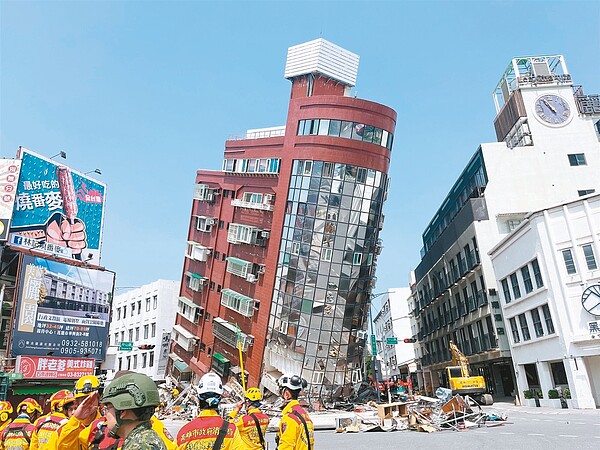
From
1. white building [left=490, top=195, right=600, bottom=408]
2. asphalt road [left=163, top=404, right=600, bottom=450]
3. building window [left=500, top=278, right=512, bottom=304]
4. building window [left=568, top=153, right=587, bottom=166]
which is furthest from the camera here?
building window [left=568, top=153, right=587, bottom=166]

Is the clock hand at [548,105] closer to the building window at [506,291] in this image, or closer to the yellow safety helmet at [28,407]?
the building window at [506,291]

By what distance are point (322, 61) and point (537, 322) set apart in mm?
27819

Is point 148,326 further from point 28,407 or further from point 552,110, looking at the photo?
point 28,407

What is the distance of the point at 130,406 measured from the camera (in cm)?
340

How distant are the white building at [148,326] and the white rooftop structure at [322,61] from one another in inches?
1329

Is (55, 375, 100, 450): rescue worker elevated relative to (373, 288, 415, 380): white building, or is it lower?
lower

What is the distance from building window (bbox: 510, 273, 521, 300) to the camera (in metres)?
34.8

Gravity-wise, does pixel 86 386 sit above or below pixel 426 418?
above

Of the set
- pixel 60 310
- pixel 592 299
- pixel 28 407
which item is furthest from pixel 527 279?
pixel 60 310

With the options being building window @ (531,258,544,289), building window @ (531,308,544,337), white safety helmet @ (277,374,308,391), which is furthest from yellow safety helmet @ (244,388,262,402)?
building window @ (531,308,544,337)

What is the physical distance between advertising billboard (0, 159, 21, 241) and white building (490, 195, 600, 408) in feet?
124

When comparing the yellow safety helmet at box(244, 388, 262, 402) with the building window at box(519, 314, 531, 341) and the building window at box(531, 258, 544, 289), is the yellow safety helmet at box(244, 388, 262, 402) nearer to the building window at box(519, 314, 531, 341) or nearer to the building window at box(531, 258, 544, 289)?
the building window at box(531, 258, 544, 289)

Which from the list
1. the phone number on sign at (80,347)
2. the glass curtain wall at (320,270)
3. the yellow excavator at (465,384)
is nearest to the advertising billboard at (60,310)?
the phone number on sign at (80,347)

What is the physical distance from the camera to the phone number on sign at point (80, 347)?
38.1 m
